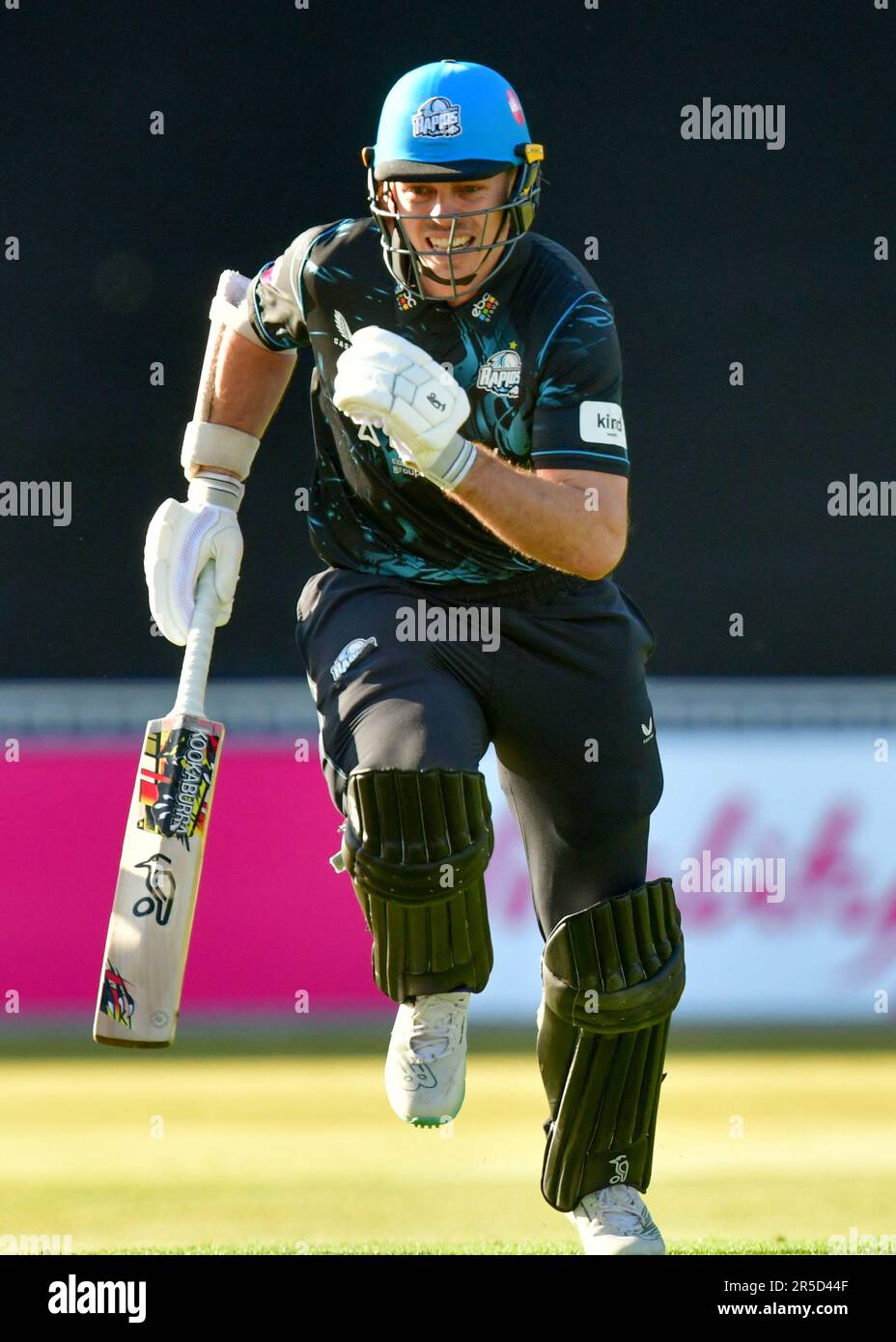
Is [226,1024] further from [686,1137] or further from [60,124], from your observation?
[60,124]

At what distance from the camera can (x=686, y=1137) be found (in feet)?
16.4

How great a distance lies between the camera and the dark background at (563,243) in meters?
7.69

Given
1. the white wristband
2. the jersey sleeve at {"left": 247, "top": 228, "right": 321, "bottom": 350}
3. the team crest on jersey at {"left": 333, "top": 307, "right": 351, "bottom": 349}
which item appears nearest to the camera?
the team crest on jersey at {"left": 333, "top": 307, "right": 351, "bottom": 349}

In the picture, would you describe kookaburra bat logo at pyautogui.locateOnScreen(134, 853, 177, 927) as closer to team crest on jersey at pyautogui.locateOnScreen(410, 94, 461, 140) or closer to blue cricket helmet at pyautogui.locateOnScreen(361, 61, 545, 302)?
blue cricket helmet at pyautogui.locateOnScreen(361, 61, 545, 302)

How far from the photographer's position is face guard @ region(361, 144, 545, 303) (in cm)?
316

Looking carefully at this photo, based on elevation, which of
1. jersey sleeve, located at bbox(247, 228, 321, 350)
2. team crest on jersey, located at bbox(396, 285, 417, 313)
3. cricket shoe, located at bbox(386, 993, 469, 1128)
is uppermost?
jersey sleeve, located at bbox(247, 228, 321, 350)

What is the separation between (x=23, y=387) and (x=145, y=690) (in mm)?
1621

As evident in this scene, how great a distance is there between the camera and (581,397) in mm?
3191

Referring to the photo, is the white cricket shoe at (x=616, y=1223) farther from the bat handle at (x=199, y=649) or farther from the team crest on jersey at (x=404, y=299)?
the team crest on jersey at (x=404, y=299)

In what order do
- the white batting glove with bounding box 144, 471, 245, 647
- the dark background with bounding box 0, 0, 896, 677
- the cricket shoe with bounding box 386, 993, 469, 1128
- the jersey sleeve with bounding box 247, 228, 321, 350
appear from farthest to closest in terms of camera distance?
the dark background with bounding box 0, 0, 896, 677 → the white batting glove with bounding box 144, 471, 245, 647 → the jersey sleeve with bounding box 247, 228, 321, 350 → the cricket shoe with bounding box 386, 993, 469, 1128

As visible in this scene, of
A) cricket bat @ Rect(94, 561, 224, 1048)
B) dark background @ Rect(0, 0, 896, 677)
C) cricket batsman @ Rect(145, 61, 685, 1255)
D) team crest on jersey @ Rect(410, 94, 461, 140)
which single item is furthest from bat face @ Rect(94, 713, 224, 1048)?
dark background @ Rect(0, 0, 896, 677)

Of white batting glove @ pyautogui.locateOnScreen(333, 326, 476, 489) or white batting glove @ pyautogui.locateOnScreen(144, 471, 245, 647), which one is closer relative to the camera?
white batting glove @ pyautogui.locateOnScreen(333, 326, 476, 489)

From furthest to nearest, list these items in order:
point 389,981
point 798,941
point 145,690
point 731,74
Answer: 1. point 731,74
2. point 145,690
3. point 798,941
4. point 389,981
